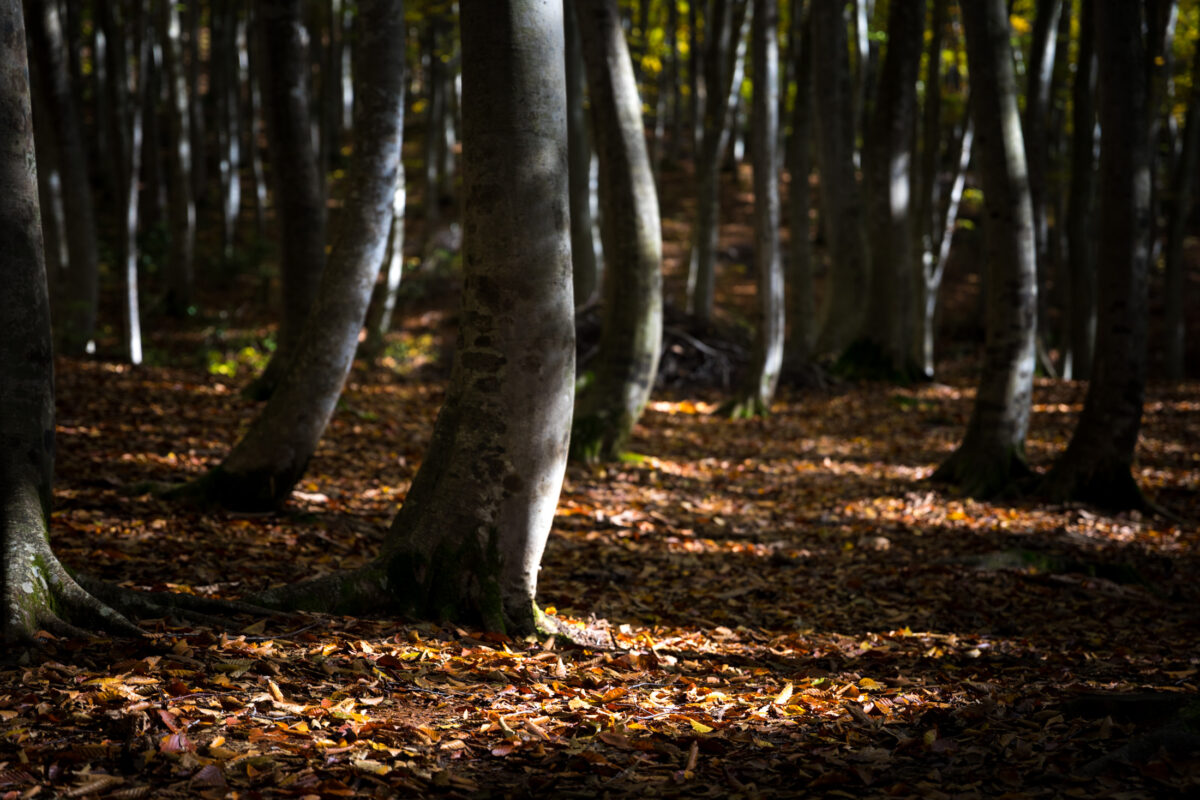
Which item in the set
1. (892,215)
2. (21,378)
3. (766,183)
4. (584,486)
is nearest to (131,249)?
(584,486)

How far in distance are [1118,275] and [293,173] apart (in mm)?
6995

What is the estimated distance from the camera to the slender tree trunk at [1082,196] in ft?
42.2

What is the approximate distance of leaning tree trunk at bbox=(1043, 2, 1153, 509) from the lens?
288 inches

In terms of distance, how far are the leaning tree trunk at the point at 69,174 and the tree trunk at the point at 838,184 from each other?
10176 millimetres

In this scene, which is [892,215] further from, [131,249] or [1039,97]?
[131,249]

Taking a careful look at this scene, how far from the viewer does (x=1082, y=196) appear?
524 inches

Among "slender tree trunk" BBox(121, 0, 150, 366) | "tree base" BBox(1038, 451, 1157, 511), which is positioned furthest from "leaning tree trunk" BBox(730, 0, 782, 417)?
"slender tree trunk" BBox(121, 0, 150, 366)

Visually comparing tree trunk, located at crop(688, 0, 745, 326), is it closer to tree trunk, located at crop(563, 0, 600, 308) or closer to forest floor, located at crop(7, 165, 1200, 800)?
tree trunk, located at crop(563, 0, 600, 308)

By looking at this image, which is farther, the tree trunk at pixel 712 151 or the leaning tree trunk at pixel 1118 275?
the tree trunk at pixel 712 151

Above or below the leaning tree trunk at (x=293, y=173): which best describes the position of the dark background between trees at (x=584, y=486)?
below

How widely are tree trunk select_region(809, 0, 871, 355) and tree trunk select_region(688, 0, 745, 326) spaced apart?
53.1 inches

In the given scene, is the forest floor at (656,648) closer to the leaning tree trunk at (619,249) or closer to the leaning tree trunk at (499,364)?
the leaning tree trunk at (499,364)

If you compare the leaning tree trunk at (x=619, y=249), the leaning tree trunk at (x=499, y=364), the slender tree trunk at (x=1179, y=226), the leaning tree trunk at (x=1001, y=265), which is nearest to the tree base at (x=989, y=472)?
the leaning tree trunk at (x=1001, y=265)

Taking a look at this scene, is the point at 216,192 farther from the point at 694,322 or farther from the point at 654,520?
the point at 654,520
